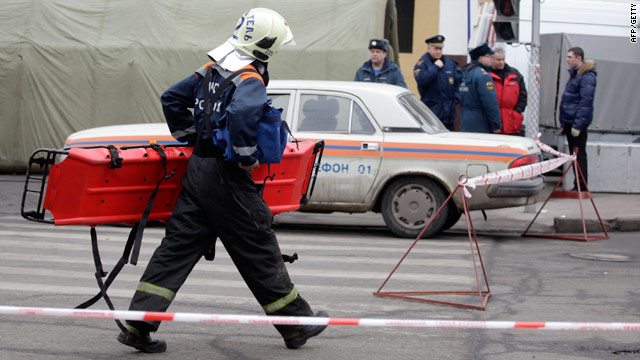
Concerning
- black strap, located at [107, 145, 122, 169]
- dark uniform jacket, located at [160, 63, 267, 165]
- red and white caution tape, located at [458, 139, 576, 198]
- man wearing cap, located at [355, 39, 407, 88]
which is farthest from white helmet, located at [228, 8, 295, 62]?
man wearing cap, located at [355, 39, 407, 88]

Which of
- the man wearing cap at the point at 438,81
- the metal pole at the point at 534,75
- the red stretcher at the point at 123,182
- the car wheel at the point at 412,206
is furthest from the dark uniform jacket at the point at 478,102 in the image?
the red stretcher at the point at 123,182

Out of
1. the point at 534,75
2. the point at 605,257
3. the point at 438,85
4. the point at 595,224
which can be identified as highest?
the point at 534,75

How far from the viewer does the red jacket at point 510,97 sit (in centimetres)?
1359

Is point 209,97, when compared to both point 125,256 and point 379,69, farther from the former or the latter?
point 379,69

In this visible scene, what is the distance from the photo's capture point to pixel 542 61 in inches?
695

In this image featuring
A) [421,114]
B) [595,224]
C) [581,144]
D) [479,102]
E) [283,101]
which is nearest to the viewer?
[283,101]

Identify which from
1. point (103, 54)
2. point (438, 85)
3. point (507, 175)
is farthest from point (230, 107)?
point (103, 54)

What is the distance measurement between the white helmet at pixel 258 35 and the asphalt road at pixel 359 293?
1663mm

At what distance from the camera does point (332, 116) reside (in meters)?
10.4

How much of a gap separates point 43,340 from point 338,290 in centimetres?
245

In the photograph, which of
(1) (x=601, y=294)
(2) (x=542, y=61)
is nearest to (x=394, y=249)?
(1) (x=601, y=294)

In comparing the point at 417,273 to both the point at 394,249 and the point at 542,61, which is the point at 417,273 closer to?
the point at 394,249

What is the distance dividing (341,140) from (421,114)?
1049 mm

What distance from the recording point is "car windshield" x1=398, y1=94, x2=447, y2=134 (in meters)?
10.4
